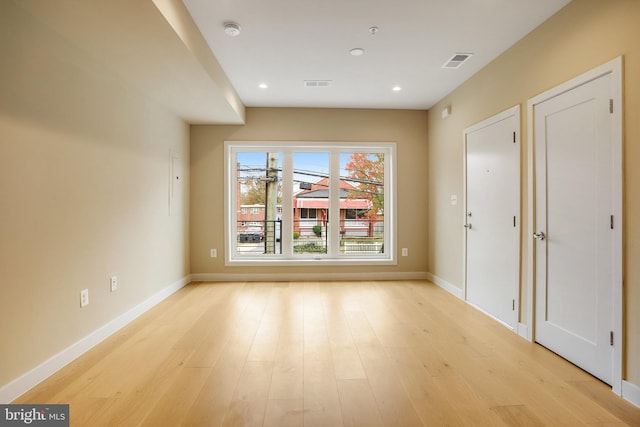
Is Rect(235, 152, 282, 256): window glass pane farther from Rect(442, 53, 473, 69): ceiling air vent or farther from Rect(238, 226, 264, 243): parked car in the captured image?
Rect(442, 53, 473, 69): ceiling air vent

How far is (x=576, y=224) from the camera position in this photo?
7.32ft

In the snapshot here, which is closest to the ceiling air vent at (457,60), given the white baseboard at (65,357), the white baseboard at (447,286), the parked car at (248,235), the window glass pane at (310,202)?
the window glass pane at (310,202)

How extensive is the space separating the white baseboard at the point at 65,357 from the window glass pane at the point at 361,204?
2834 mm

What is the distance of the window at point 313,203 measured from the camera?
16.0ft

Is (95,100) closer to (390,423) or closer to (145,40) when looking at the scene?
(145,40)

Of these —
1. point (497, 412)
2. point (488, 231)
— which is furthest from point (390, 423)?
point (488, 231)

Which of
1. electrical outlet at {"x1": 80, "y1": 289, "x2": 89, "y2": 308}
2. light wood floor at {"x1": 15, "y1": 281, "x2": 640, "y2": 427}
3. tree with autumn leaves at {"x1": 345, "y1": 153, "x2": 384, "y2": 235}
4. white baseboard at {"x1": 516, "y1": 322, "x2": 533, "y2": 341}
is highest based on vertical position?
tree with autumn leaves at {"x1": 345, "y1": 153, "x2": 384, "y2": 235}

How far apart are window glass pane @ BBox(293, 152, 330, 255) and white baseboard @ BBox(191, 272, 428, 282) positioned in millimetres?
382

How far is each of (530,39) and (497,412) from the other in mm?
2852

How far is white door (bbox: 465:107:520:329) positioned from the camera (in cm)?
289

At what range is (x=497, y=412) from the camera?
171 centimetres

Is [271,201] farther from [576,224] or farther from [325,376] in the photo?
[576,224]

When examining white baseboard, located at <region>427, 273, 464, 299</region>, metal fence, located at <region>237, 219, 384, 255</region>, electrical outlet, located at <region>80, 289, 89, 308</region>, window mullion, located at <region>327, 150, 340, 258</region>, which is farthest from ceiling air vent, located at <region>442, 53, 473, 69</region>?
electrical outlet, located at <region>80, 289, 89, 308</region>

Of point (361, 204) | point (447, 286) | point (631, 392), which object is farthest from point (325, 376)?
point (361, 204)
